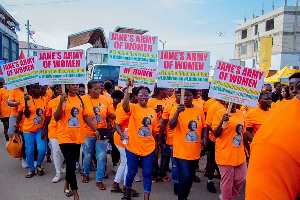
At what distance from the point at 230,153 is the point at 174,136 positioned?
0.87m

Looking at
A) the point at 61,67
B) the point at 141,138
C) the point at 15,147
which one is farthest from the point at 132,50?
the point at 15,147

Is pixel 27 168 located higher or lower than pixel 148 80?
lower

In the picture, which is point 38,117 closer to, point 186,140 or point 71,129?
point 71,129

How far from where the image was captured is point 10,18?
37.0m

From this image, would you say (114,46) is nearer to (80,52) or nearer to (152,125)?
(80,52)

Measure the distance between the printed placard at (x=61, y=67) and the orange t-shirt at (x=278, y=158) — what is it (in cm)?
391

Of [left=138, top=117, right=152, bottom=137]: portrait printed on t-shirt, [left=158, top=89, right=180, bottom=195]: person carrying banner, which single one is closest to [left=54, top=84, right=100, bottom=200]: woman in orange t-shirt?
[left=138, top=117, right=152, bottom=137]: portrait printed on t-shirt

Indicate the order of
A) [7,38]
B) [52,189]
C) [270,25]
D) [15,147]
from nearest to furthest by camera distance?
[52,189] < [15,147] < [7,38] < [270,25]

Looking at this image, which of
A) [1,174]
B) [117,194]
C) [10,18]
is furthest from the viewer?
[10,18]

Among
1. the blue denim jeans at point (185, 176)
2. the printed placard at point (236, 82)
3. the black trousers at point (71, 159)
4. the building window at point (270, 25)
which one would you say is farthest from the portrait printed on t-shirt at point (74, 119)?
the building window at point (270, 25)

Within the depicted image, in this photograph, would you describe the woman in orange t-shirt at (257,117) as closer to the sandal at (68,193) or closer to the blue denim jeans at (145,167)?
the blue denim jeans at (145,167)

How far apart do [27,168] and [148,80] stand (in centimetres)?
358

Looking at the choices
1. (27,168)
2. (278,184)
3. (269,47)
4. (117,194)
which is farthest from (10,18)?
(278,184)

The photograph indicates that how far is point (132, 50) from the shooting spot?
16.3 feet
